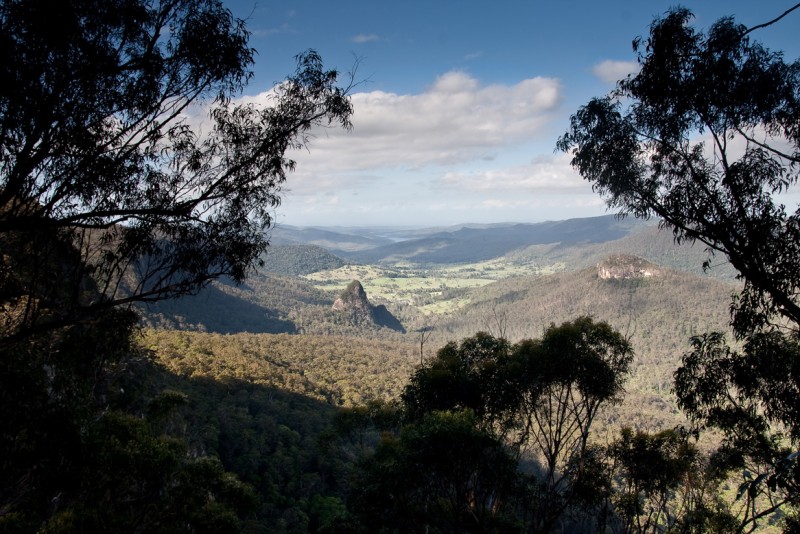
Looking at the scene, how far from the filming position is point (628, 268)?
373 feet

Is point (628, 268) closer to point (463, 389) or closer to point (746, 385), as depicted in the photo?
point (463, 389)

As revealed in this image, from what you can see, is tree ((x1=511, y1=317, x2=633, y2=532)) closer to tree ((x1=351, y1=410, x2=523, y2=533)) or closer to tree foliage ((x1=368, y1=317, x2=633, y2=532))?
tree foliage ((x1=368, y1=317, x2=633, y2=532))

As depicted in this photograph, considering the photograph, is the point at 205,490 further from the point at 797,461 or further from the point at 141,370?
the point at 141,370

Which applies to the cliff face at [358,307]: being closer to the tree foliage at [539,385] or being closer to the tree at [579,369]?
the tree foliage at [539,385]

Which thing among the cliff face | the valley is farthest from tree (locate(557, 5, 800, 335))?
the cliff face

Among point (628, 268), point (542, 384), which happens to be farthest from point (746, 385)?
point (628, 268)

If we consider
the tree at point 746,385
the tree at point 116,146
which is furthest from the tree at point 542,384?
the tree at point 116,146

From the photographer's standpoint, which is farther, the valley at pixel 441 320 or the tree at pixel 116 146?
the valley at pixel 441 320

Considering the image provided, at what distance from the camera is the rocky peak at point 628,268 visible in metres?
113

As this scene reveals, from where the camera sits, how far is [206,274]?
627cm

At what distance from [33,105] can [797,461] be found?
9.11m

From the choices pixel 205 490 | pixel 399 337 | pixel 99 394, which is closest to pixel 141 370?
pixel 99 394

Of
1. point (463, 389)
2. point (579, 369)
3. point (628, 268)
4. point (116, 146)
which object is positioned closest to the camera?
point (116, 146)

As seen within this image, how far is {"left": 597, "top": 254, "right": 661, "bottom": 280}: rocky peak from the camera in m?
113
